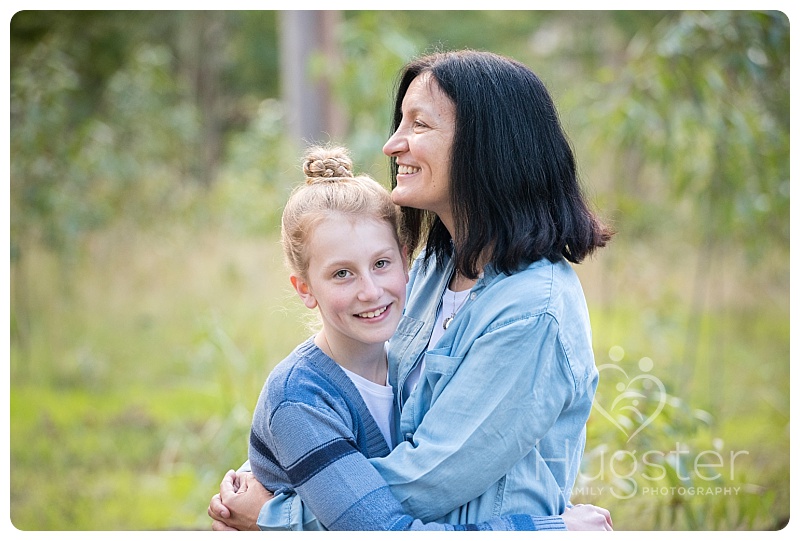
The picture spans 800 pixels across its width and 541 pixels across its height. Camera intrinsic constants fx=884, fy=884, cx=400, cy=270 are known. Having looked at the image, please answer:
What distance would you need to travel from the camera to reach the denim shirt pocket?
1.72 m

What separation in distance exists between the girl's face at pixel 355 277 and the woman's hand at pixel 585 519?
510 millimetres

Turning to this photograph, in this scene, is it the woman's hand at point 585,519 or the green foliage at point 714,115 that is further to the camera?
the green foliage at point 714,115

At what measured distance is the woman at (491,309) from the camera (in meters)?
1.64

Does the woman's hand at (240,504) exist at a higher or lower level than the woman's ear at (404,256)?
lower

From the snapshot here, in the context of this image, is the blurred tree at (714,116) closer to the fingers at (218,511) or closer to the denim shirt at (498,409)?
the denim shirt at (498,409)

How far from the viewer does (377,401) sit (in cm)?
184

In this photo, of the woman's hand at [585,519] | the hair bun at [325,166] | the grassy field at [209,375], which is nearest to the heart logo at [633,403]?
the grassy field at [209,375]

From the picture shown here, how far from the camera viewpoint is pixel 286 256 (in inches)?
76.0

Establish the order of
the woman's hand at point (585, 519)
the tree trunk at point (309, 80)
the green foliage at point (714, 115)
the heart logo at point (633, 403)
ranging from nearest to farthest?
1. the woman's hand at point (585, 519)
2. the heart logo at point (633, 403)
3. the green foliage at point (714, 115)
4. the tree trunk at point (309, 80)

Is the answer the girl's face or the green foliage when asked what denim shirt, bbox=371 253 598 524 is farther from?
the green foliage

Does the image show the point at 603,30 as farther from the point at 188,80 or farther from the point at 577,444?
the point at 577,444

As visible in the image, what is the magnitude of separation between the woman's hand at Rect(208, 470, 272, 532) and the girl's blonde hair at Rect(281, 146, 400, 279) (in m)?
0.46

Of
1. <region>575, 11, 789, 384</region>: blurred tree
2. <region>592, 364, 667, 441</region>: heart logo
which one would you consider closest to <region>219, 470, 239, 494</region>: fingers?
<region>592, 364, 667, 441</region>: heart logo
